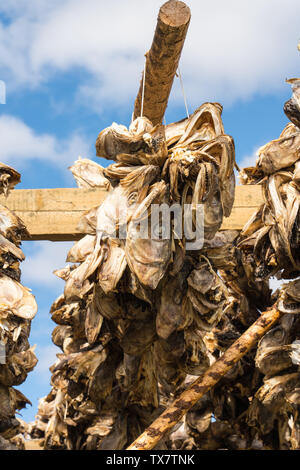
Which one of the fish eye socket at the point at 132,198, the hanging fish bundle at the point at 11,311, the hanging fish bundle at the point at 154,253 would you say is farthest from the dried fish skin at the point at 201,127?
the hanging fish bundle at the point at 11,311

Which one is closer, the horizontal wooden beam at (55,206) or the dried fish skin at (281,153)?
the dried fish skin at (281,153)

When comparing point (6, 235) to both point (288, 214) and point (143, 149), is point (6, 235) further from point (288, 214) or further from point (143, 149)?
point (288, 214)

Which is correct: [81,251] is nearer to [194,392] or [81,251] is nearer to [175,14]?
[194,392]

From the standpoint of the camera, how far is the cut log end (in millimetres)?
4516

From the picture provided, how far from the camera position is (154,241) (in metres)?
3.85

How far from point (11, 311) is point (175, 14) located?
1.88 m

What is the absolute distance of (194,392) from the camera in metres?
3.95

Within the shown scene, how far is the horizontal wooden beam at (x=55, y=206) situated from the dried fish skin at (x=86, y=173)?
62 mm

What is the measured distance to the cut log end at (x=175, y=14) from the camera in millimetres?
4516

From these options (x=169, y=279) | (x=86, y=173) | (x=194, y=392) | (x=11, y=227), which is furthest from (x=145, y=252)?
(x=86, y=173)

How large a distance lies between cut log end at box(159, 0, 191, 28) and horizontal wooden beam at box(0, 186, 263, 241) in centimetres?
122

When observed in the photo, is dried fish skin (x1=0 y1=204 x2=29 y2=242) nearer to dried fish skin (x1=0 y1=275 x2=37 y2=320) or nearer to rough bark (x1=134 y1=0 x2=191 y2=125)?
dried fish skin (x1=0 y1=275 x2=37 y2=320)

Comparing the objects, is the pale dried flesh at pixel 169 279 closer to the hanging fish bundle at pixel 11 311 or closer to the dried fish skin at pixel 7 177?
the hanging fish bundle at pixel 11 311

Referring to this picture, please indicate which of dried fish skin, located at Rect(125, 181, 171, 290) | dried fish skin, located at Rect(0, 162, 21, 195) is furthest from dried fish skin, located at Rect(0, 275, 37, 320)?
dried fish skin, located at Rect(125, 181, 171, 290)
